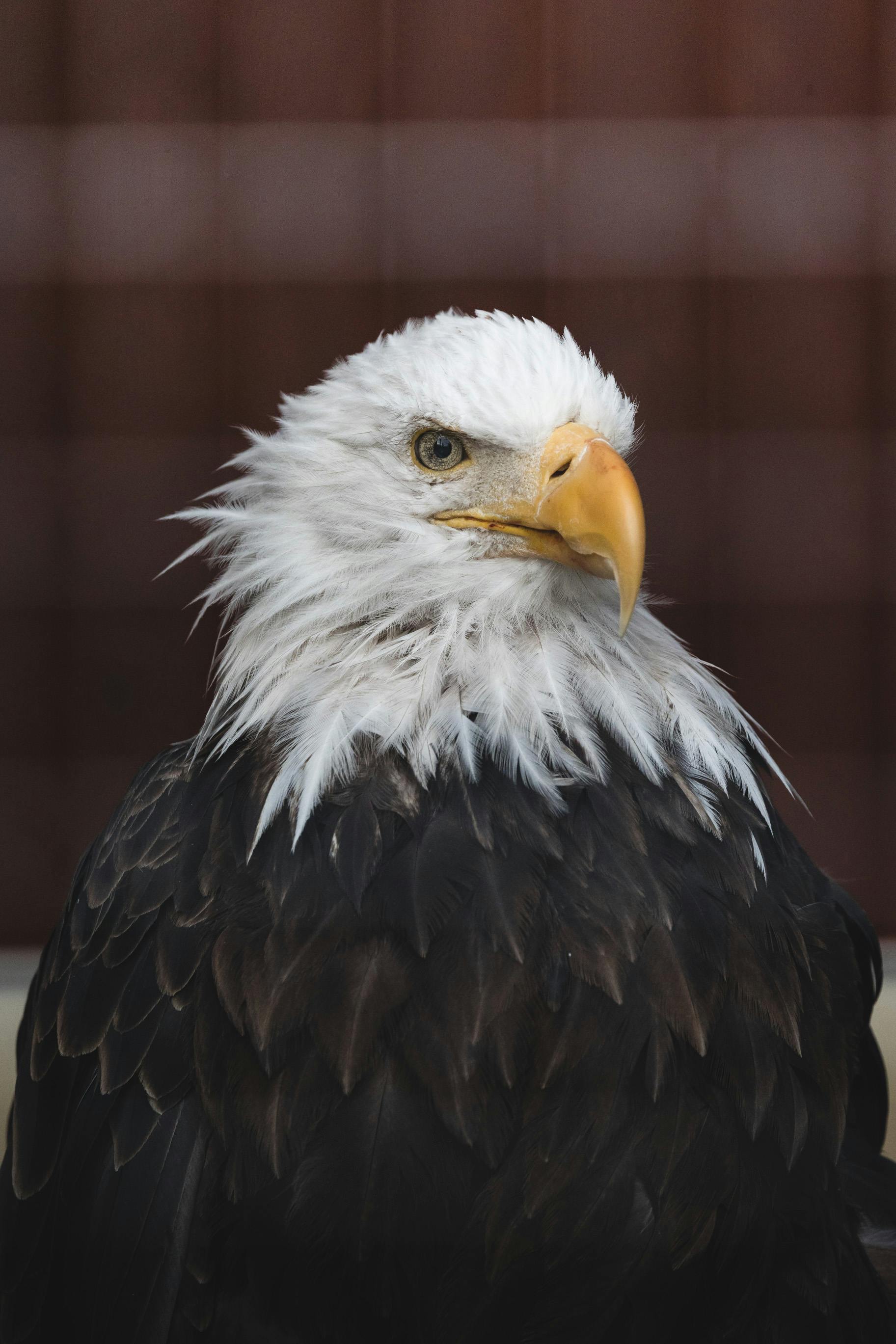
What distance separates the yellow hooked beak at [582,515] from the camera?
1010 mm

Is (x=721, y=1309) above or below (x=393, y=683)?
below

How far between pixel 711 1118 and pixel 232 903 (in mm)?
468

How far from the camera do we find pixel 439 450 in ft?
3.73

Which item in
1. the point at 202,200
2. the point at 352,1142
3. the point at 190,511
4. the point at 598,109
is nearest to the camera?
the point at 352,1142

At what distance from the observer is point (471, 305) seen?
1.97 m

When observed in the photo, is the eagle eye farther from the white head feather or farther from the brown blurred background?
the brown blurred background

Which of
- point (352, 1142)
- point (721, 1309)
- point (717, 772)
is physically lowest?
point (721, 1309)

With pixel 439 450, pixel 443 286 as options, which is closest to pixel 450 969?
pixel 439 450

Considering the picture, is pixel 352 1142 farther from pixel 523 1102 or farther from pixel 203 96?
pixel 203 96

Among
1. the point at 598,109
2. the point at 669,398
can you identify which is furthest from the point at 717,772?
the point at 598,109

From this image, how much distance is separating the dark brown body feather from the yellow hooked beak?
204 mm

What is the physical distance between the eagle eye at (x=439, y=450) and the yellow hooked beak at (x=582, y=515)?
0.05 m

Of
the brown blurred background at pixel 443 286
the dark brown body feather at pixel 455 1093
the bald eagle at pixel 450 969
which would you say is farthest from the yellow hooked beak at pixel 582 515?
the brown blurred background at pixel 443 286

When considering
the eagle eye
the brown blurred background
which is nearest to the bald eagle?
the eagle eye
